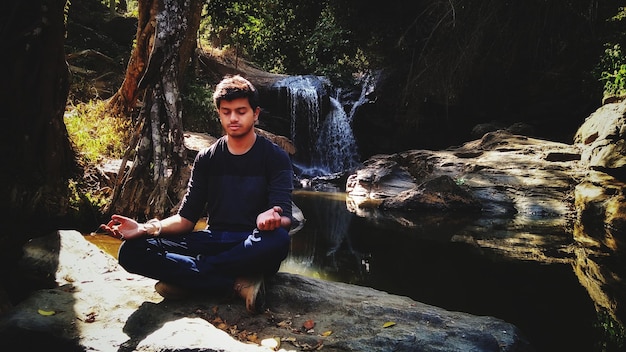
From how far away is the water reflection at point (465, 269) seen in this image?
316 centimetres

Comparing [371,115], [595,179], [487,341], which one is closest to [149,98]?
[487,341]

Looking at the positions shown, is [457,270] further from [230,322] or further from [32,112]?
[32,112]

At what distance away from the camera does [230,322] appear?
88.0 inches

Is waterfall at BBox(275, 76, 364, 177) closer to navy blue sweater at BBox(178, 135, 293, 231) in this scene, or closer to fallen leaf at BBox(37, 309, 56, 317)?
navy blue sweater at BBox(178, 135, 293, 231)

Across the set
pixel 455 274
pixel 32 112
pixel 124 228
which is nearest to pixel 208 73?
pixel 455 274

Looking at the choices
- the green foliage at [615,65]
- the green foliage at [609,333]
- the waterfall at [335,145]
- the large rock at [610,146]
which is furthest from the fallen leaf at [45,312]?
the waterfall at [335,145]

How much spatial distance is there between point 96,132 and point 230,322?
5.51 meters

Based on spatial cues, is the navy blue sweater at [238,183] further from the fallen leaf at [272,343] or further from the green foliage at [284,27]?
the green foliage at [284,27]

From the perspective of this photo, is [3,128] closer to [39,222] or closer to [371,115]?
[39,222]

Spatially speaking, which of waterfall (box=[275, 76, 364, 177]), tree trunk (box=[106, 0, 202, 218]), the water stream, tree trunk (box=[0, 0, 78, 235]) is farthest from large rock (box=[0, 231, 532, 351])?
waterfall (box=[275, 76, 364, 177])

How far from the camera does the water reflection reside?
3.16 meters

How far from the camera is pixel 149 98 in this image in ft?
17.1

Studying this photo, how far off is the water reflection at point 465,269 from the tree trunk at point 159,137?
171 centimetres

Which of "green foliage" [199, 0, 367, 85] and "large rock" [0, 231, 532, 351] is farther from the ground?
"green foliage" [199, 0, 367, 85]
